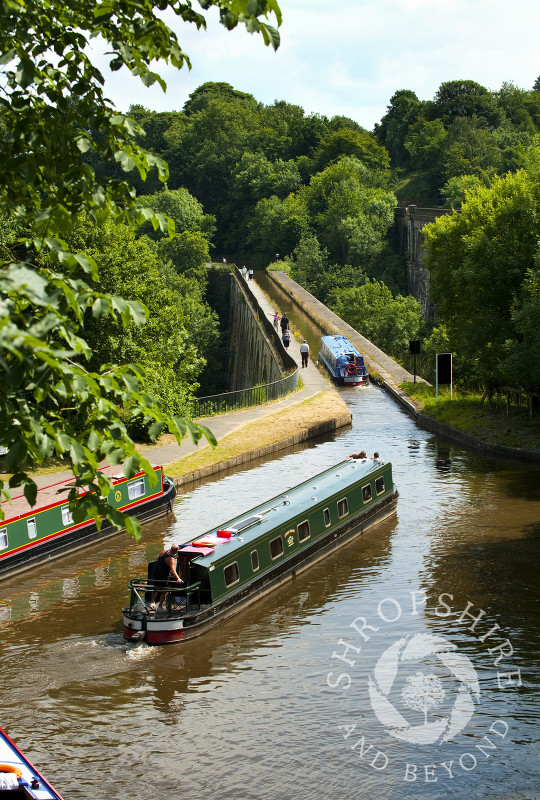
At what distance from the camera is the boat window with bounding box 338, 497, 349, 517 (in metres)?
18.5

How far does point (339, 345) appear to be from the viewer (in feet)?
135

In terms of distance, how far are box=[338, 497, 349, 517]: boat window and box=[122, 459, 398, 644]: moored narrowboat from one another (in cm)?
2

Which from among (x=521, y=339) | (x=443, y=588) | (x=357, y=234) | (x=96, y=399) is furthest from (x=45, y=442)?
(x=357, y=234)

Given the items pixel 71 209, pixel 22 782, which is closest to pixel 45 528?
pixel 22 782

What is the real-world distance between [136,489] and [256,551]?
18.0ft

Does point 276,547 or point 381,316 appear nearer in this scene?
point 276,547

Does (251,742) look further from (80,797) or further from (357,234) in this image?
(357,234)

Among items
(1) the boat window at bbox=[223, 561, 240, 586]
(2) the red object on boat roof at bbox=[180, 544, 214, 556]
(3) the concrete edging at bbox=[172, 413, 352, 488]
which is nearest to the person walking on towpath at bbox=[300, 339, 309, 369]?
(3) the concrete edging at bbox=[172, 413, 352, 488]

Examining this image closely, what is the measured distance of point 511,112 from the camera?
11275 centimetres

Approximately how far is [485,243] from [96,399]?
24555 millimetres

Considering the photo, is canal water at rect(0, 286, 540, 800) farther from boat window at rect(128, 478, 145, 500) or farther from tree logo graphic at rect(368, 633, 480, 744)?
boat window at rect(128, 478, 145, 500)

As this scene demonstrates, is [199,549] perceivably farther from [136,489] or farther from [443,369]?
[443,369]

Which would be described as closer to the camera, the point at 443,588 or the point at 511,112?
the point at 443,588

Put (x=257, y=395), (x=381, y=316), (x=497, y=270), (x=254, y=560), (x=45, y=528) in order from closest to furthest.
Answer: (x=254, y=560) → (x=45, y=528) → (x=497, y=270) → (x=257, y=395) → (x=381, y=316)
